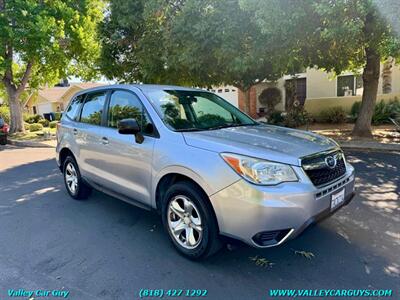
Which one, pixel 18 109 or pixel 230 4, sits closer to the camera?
pixel 230 4

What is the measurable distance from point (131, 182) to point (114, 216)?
984 mm

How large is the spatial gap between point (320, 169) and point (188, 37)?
6483 millimetres

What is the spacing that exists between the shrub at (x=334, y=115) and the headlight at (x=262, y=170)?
49.1 feet

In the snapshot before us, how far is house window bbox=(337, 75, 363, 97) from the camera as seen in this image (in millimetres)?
18312

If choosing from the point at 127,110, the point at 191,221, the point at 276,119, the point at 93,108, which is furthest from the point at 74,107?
the point at 276,119

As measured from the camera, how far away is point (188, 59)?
336 inches

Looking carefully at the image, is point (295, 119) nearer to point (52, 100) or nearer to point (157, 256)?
point (157, 256)

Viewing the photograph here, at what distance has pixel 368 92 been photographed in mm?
10531

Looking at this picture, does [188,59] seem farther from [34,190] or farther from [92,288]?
[92,288]

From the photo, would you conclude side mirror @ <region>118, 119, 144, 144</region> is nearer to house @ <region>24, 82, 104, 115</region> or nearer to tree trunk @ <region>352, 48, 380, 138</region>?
tree trunk @ <region>352, 48, 380, 138</region>

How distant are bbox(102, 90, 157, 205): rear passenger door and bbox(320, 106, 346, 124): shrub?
14.6 meters

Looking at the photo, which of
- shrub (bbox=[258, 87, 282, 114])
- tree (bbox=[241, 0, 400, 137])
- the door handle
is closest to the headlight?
the door handle

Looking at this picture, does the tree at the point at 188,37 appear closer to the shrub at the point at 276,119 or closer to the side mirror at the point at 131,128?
the side mirror at the point at 131,128

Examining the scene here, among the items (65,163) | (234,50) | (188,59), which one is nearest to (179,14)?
(188,59)
